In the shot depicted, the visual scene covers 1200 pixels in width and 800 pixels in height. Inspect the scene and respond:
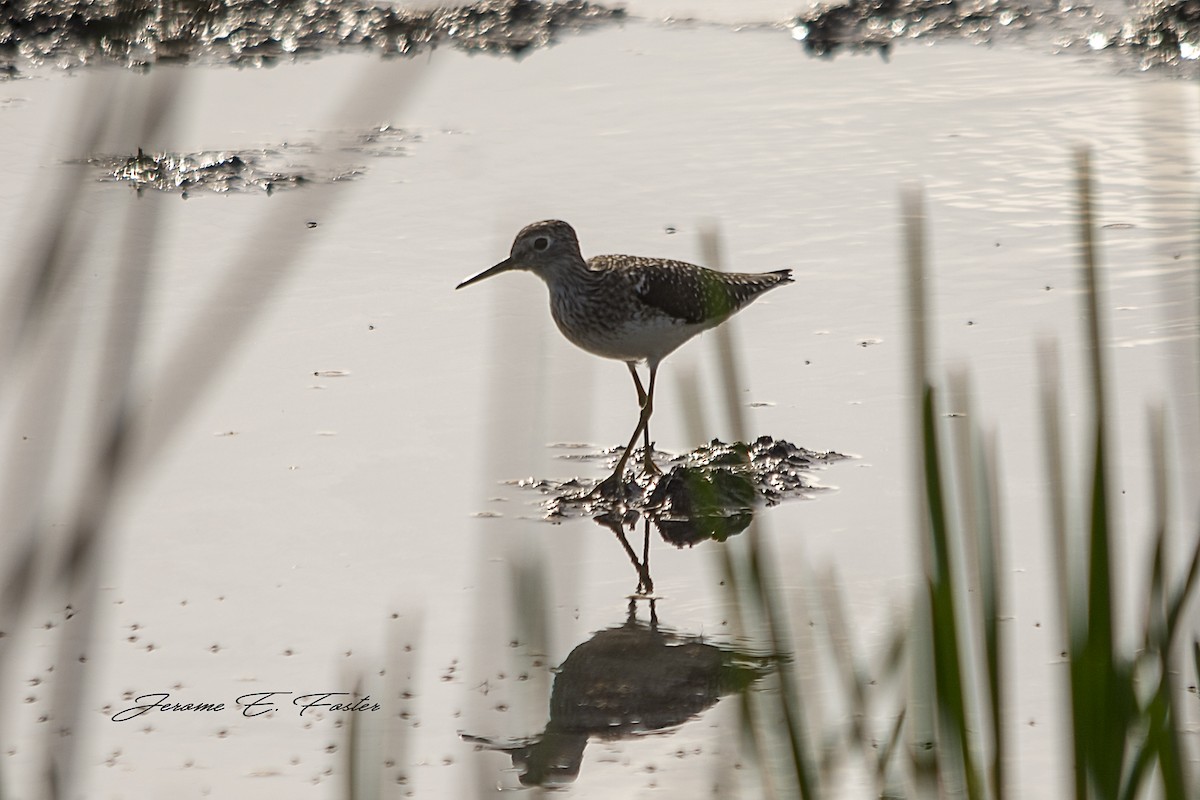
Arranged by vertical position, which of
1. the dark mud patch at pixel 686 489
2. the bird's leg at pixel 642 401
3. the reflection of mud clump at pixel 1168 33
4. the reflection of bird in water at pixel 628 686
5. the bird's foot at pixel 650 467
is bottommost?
the reflection of bird in water at pixel 628 686

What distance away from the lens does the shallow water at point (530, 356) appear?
15.3ft

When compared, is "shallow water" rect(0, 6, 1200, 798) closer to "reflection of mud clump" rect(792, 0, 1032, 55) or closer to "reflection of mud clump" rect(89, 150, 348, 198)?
"reflection of mud clump" rect(89, 150, 348, 198)

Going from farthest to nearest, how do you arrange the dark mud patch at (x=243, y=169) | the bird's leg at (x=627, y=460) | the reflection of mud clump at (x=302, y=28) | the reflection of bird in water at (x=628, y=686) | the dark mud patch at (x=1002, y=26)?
the reflection of mud clump at (x=302, y=28) < the dark mud patch at (x=1002, y=26) < the dark mud patch at (x=243, y=169) < the bird's leg at (x=627, y=460) < the reflection of bird in water at (x=628, y=686)

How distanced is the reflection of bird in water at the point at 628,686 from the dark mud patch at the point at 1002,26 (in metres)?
8.40

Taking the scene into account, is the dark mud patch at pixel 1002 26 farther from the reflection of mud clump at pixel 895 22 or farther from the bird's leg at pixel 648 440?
the bird's leg at pixel 648 440

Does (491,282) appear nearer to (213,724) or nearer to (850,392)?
(850,392)

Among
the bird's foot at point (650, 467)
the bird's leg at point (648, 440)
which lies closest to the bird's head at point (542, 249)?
the bird's leg at point (648, 440)

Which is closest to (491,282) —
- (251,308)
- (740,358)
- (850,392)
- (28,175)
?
(740,358)

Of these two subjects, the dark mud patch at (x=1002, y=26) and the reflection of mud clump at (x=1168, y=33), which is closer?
the reflection of mud clump at (x=1168, y=33)

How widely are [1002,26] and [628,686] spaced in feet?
32.3

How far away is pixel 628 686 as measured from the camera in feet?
16.8

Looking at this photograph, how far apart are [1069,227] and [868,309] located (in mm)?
1656

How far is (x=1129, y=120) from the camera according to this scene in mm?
10586
